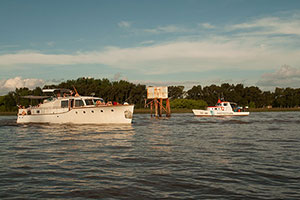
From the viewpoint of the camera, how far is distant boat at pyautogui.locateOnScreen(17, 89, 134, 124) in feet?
107

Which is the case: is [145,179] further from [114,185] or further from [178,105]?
[178,105]

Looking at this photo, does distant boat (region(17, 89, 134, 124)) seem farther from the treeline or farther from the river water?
the treeline

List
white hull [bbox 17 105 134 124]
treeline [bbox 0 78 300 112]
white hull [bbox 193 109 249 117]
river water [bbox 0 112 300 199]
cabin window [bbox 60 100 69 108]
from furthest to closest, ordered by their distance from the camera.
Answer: treeline [bbox 0 78 300 112] < white hull [bbox 193 109 249 117] < cabin window [bbox 60 100 69 108] < white hull [bbox 17 105 134 124] < river water [bbox 0 112 300 199]

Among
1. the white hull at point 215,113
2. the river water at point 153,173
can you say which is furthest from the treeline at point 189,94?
the river water at point 153,173

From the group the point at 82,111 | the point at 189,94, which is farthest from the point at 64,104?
the point at 189,94

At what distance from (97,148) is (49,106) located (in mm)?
24817

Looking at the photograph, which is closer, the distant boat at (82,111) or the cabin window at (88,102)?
the distant boat at (82,111)

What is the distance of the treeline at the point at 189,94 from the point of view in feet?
375

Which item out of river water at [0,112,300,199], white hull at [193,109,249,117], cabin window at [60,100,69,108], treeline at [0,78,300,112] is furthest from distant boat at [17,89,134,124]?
treeline at [0,78,300,112]

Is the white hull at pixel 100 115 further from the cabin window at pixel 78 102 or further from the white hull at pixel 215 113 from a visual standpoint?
the white hull at pixel 215 113

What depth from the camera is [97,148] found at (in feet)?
51.9

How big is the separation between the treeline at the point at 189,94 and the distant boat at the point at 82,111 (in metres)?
75.2

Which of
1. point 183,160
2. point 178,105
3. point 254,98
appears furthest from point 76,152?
point 254,98

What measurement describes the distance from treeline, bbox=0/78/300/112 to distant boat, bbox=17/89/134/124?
7517 cm
